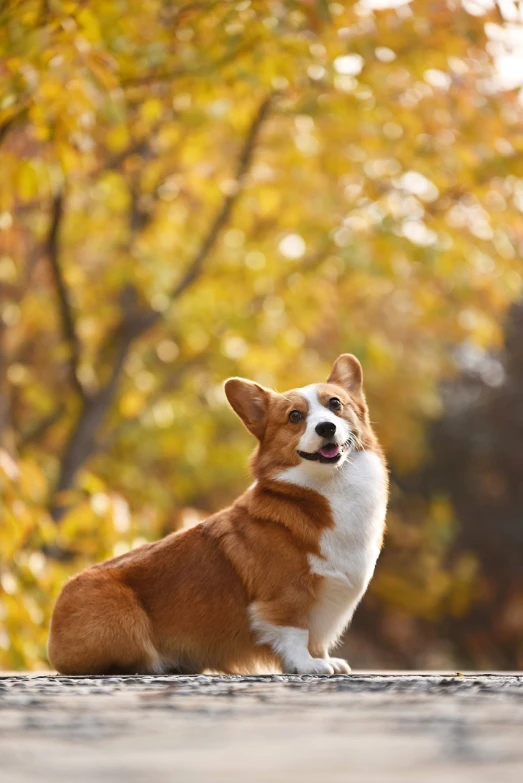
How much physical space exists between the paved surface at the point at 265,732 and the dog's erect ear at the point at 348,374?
1.54 metres

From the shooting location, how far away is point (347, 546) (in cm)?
396

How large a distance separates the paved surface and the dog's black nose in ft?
3.21

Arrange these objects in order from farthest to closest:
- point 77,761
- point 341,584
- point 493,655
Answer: point 493,655 < point 341,584 < point 77,761

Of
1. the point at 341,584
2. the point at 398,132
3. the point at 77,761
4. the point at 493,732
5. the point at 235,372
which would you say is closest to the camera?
the point at 77,761

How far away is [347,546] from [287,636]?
366mm

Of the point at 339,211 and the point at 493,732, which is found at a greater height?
the point at 493,732

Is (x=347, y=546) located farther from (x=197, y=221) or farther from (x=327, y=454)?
(x=197, y=221)

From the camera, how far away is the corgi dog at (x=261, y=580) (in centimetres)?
388

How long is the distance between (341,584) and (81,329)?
841 centimetres

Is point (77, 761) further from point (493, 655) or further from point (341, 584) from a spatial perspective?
point (493, 655)

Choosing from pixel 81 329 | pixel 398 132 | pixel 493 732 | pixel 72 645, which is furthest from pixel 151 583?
pixel 81 329

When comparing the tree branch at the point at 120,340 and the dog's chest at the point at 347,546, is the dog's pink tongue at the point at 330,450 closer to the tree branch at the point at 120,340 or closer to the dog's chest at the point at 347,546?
the dog's chest at the point at 347,546

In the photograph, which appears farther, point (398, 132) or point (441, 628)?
point (441, 628)

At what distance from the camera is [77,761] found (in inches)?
75.0
